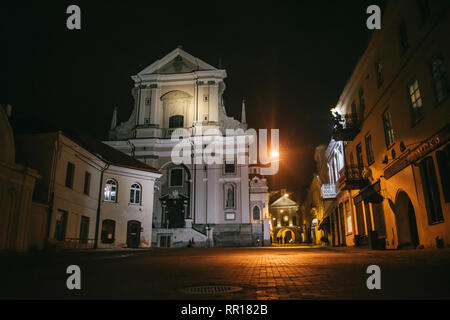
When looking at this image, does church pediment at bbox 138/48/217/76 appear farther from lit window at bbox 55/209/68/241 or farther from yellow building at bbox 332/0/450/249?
Answer: lit window at bbox 55/209/68/241

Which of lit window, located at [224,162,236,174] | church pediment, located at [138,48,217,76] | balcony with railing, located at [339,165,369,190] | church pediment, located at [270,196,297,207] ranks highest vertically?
church pediment, located at [138,48,217,76]

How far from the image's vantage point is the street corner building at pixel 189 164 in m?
39.3

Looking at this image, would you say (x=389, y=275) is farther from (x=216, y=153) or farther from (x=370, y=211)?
(x=216, y=153)

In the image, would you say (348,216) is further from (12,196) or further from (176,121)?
(176,121)

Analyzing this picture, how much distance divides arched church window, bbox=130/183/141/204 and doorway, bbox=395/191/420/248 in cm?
2181

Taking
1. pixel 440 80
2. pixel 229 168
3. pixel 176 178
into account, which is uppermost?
pixel 229 168

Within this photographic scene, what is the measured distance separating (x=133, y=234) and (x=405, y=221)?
2252cm

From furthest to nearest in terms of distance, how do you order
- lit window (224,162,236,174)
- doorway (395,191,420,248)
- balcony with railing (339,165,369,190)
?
lit window (224,162,236,174) < balcony with railing (339,165,369,190) < doorway (395,191,420,248)

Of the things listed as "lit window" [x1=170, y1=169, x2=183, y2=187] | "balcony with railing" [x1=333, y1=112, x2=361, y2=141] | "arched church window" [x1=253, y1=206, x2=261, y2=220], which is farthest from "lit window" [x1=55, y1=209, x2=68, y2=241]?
"arched church window" [x1=253, y1=206, x2=261, y2=220]

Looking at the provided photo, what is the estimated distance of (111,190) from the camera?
1131 inches

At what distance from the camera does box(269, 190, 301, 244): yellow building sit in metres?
81.9

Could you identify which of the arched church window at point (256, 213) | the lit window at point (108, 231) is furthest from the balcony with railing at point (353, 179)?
the arched church window at point (256, 213)

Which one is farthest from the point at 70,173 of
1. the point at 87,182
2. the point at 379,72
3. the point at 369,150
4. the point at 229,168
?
the point at 229,168
